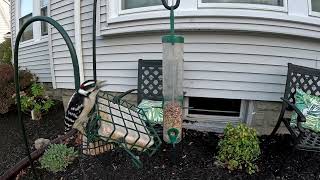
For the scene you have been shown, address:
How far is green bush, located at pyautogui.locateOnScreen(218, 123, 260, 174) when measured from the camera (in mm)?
3113

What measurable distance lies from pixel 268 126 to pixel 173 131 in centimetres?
188

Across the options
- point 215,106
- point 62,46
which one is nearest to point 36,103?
point 62,46

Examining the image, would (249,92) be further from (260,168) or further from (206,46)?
(260,168)

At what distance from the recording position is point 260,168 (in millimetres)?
3215

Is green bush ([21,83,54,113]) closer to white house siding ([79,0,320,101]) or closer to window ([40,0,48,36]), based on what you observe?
window ([40,0,48,36])

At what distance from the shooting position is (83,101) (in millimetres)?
2186

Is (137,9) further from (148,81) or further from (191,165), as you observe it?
(191,165)

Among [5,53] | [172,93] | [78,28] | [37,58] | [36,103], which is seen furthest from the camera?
[5,53]

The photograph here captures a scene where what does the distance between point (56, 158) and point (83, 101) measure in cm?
158

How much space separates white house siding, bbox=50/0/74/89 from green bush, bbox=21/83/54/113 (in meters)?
0.41

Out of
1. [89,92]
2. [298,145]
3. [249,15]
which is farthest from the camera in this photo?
[249,15]

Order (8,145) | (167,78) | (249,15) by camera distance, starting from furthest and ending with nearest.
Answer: (8,145), (249,15), (167,78)

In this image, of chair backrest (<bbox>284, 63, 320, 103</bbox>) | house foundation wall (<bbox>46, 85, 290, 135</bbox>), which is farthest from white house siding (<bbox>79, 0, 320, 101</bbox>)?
chair backrest (<bbox>284, 63, 320, 103</bbox>)

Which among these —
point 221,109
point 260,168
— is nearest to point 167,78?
point 260,168
